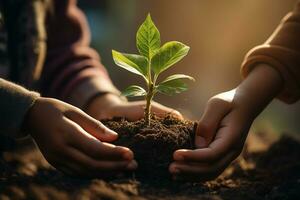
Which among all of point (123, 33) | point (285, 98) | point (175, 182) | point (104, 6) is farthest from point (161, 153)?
point (104, 6)

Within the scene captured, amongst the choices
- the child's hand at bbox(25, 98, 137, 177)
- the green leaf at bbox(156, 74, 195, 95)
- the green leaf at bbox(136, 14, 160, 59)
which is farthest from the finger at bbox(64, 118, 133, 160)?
the green leaf at bbox(136, 14, 160, 59)

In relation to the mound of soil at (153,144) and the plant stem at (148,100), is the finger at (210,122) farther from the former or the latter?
the plant stem at (148,100)

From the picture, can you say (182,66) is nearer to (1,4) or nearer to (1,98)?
(1,4)

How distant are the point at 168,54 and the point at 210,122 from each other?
9.8 inches

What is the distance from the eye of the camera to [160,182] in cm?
130

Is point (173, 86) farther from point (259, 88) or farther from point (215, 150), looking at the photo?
point (259, 88)

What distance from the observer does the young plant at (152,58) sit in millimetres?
1355

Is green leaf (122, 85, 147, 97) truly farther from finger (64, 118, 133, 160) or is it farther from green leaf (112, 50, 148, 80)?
finger (64, 118, 133, 160)

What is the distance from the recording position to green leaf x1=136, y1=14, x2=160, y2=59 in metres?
1.36

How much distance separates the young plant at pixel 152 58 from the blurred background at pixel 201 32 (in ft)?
9.68

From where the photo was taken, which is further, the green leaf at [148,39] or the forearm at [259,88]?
the forearm at [259,88]

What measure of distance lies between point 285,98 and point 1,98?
46.0 inches

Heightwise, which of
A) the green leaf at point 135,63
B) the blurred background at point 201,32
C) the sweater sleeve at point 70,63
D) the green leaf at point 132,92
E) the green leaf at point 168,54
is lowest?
the blurred background at point 201,32

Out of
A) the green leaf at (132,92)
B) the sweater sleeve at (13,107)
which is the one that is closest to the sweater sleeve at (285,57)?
the green leaf at (132,92)
